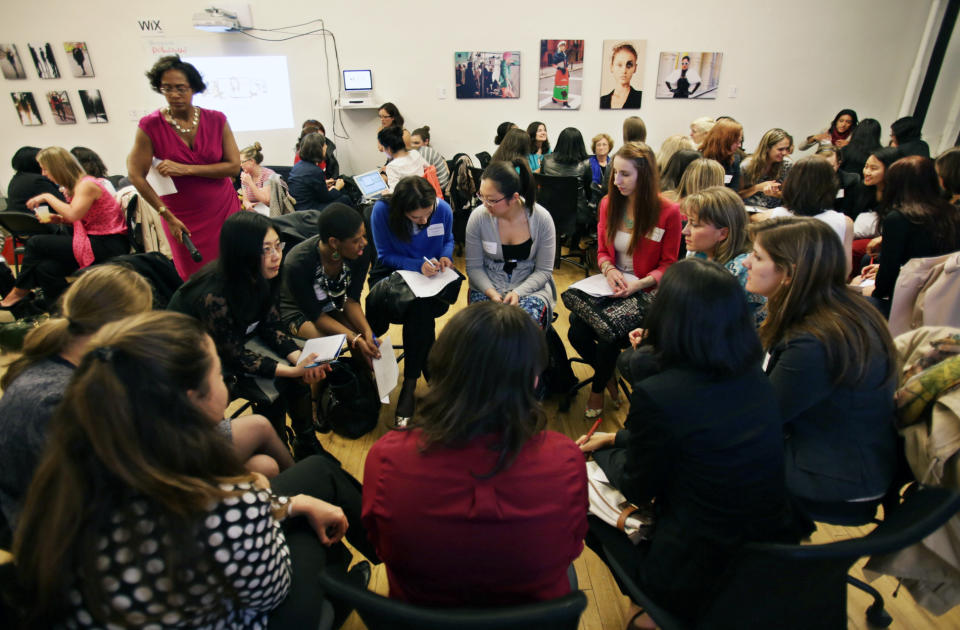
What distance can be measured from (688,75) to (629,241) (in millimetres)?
4710

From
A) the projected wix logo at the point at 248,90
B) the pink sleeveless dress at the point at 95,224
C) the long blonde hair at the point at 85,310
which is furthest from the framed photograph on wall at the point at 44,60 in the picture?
the long blonde hair at the point at 85,310

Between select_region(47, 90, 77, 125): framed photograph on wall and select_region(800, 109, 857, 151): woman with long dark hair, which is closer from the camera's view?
select_region(800, 109, 857, 151): woman with long dark hair

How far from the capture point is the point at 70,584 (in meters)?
0.71

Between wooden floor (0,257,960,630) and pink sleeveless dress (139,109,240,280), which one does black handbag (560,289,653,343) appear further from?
pink sleeveless dress (139,109,240,280)

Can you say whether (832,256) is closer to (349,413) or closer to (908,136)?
(349,413)

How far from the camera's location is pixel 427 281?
8.00ft

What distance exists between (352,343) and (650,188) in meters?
1.62

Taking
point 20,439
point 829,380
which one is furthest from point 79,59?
point 829,380

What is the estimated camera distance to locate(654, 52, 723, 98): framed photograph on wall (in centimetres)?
584

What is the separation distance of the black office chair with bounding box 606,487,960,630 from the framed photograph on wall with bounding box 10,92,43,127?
8093 millimetres

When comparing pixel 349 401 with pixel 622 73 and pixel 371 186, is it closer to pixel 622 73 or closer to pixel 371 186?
pixel 371 186

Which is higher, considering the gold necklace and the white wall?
the white wall

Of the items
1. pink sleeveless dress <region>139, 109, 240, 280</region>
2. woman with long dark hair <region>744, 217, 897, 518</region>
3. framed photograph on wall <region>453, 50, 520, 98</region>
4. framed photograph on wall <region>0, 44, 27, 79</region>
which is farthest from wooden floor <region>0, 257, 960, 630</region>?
framed photograph on wall <region>0, 44, 27, 79</region>

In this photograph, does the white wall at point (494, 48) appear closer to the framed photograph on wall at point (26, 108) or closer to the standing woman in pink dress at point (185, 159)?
the framed photograph on wall at point (26, 108)
